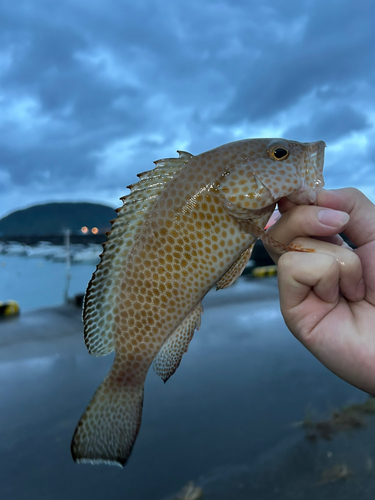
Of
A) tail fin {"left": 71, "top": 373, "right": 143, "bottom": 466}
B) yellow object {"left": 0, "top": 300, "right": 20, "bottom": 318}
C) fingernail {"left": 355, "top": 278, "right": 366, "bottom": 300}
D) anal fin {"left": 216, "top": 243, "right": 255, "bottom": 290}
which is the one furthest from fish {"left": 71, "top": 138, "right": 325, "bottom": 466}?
yellow object {"left": 0, "top": 300, "right": 20, "bottom": 318}

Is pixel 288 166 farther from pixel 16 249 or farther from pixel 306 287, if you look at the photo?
pixel 16 249

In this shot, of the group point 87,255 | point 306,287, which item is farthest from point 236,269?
point 87,255

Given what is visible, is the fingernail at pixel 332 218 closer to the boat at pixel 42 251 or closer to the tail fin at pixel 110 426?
the tail fin at pixel 110 426

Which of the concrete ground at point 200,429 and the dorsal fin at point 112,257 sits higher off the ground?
the dorsal fin at point 112,257

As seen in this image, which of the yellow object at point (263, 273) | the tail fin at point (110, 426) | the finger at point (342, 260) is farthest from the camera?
the yellow object at point (263, 273)

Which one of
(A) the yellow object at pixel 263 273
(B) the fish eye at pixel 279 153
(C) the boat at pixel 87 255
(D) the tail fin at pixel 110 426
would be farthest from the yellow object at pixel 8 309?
(C) the boat at pixel 87 255

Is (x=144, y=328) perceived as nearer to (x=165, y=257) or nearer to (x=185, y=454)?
(x=165, y=257)

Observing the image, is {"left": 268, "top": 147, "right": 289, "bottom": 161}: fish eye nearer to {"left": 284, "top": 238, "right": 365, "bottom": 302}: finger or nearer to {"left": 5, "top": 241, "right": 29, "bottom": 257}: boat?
{"left": 284, "top": 238, "right": 365, "bottom": 302}: finger
